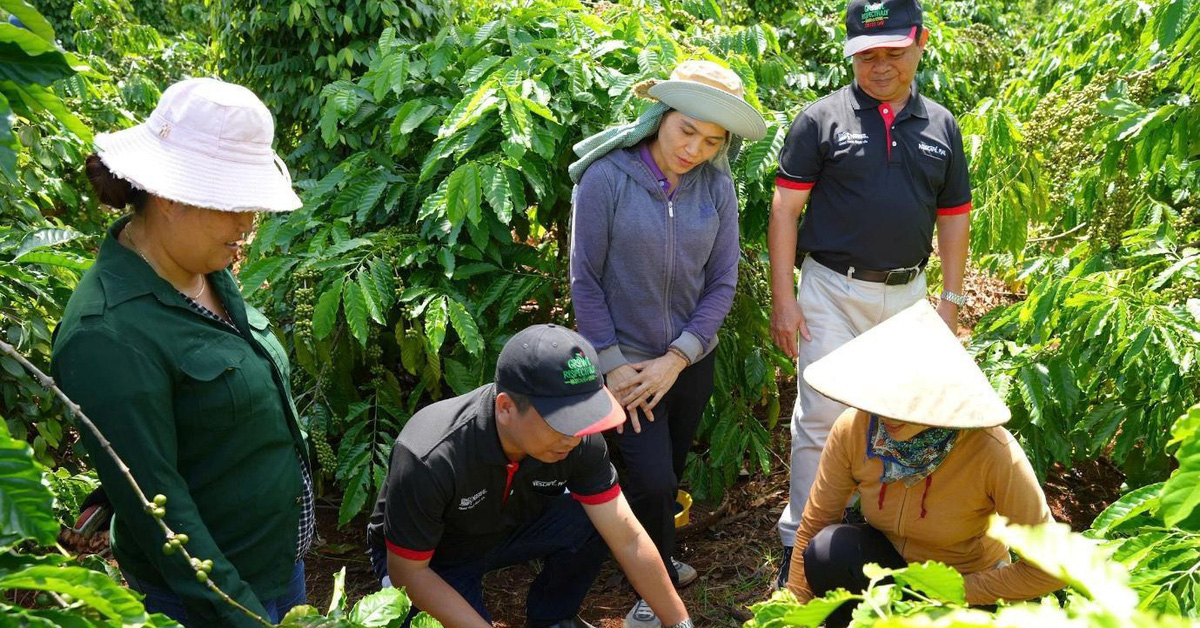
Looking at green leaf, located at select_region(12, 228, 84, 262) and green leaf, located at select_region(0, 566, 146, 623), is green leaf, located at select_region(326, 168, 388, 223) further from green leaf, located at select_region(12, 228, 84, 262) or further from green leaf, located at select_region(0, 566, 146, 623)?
green leaf, located at select_region(0, 566, 146, 623)

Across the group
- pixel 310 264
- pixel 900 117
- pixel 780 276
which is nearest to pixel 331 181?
pixel 310 264

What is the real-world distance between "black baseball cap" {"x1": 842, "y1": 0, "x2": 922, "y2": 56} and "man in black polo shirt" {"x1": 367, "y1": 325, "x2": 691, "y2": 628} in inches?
57.7

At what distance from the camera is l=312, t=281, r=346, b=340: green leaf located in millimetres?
3260

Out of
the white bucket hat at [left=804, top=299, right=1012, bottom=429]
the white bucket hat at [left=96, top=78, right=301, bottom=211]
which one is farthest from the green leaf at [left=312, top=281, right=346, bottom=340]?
the white bucket hat at [left=804, top=299, right=1012, bottom=429]

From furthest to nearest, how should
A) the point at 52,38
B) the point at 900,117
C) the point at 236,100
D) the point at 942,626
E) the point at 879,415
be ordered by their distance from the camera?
the point at 900,117
the point at 879,415
the point at 236,100
the point at 52,38
the point at 942,626

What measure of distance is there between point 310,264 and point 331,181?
0.49 metres

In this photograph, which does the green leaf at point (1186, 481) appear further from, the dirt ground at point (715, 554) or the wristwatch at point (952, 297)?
the wristwatch at point (952, 297)

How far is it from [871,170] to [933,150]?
23 cm

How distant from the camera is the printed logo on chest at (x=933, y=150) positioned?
3324 millimetres

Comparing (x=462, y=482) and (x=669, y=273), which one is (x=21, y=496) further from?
(x=669, y=273)

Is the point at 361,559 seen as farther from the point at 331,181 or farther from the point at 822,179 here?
the point at 822,179

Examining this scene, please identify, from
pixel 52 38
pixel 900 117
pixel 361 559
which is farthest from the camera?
pixel 361 559

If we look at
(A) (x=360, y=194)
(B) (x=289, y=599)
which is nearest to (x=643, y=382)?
(B) (x=289, y=599)

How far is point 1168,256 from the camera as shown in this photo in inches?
136
